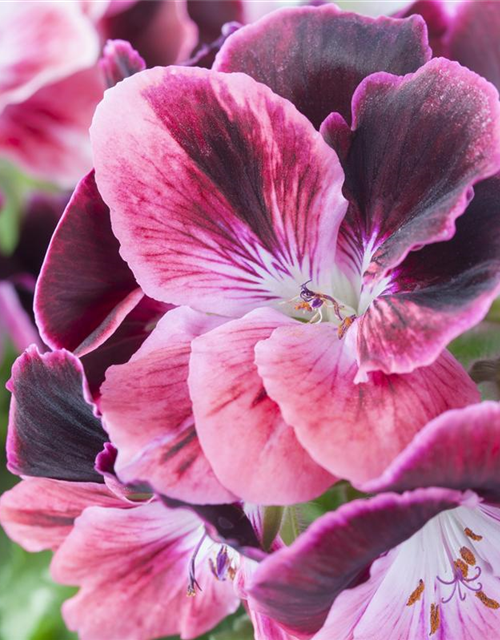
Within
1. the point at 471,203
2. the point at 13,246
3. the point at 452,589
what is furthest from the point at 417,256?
the point at 13,246

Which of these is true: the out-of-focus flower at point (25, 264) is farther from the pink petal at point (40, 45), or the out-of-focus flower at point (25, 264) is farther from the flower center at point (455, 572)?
the flower center at point (455, 572)

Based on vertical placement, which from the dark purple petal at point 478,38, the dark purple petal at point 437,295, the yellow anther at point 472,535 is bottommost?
the yellow anther at point 472,535

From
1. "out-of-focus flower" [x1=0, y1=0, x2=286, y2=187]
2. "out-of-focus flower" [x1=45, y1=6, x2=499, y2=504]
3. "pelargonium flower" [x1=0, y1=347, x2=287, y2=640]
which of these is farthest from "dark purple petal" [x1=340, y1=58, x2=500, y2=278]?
"out-of-focus flower" [x1=0, y1=0, x2=286, y2=187]

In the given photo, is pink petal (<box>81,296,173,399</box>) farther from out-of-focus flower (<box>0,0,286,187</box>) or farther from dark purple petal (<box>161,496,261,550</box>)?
out-of-focus flower (<box>0,0,286,187</box>)

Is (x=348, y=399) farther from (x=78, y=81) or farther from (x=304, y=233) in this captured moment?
(x=78, y=81)

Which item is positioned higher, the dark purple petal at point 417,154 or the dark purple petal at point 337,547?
the dark purple petal at point 417,154

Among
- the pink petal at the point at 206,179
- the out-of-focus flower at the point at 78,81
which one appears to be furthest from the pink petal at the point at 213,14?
the pink petal at the point at 206,179
